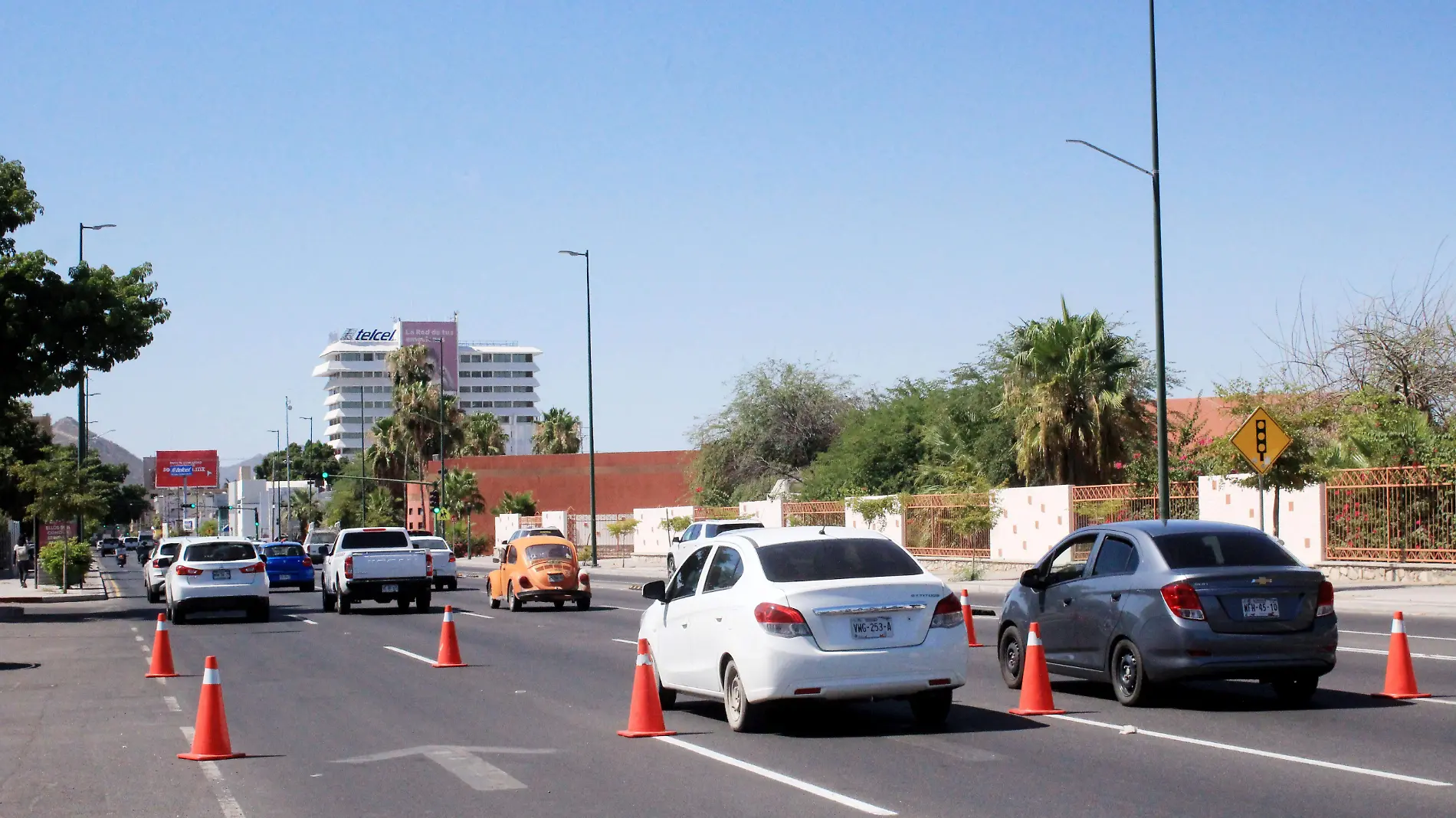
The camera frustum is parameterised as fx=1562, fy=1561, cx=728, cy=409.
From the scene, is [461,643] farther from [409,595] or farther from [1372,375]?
Answer: [1372,375]

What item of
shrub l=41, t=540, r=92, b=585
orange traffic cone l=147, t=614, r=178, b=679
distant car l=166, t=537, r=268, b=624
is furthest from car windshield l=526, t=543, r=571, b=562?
shrub l=41, t=540, r=92, b=585

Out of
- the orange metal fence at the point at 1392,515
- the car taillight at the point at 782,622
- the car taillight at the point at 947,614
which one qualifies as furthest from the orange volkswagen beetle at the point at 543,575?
the car taillight at the point at 782,622

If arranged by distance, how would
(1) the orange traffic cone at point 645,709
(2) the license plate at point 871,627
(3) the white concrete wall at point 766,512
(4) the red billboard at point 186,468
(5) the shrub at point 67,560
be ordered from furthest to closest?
1. (4) the red billboard at point 186,468
2. (3) the white concrete wall at point 766,512
3. (5) the shrub at point 67,560
4. (1) the orange traffic cone at point 645,709
5. (2) the license plate at point 871,627

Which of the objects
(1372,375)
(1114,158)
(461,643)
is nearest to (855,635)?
(461,643)

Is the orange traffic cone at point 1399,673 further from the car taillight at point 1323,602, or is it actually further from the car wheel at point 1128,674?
the car wheel at point 1128,674

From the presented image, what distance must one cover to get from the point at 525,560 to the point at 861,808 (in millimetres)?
23774

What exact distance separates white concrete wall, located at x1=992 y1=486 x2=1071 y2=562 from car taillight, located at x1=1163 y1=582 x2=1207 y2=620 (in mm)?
25123

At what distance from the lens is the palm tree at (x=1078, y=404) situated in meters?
43.8

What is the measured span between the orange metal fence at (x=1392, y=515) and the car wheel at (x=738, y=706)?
68.7ft

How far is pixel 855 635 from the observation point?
1145cm

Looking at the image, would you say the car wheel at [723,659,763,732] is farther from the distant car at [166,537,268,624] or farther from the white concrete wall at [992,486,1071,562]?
the white concrete wall at [992,486,1071,562]

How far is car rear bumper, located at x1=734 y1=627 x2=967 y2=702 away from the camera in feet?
37.0

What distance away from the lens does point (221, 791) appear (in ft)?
32.7

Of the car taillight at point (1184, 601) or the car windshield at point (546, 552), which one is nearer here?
the car taillight at point (1184, 601)
